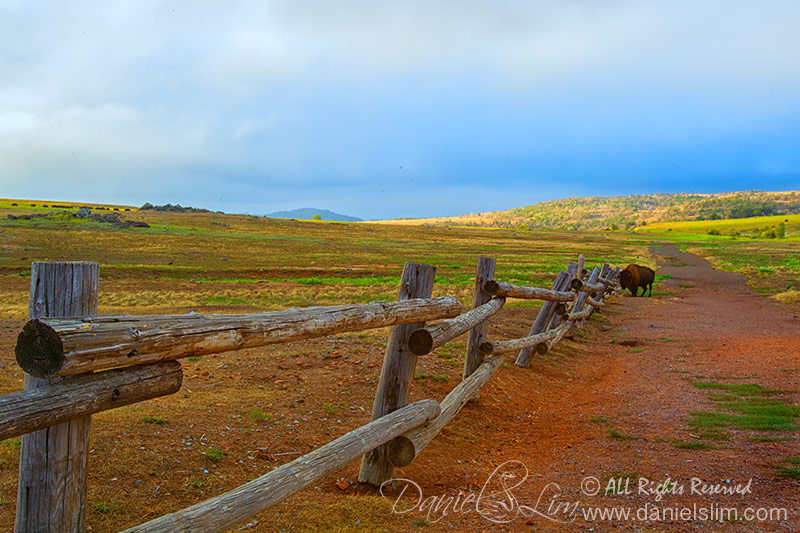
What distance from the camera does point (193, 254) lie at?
35.3 meters

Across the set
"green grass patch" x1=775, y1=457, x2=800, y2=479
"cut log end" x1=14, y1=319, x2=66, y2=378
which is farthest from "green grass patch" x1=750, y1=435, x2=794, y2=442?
"cut log end" x1=14, y1=319, x2=66, y2=378

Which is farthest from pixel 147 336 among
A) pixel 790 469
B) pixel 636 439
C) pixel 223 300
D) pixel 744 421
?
pixel 223 300

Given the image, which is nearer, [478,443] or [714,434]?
[714,434]

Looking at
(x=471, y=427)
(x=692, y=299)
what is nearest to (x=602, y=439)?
(x=471, y=427)

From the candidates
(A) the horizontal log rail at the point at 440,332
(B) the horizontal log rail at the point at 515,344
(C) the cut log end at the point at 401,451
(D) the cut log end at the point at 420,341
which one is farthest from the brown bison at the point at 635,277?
(C) the cut log end at the point at 401,451

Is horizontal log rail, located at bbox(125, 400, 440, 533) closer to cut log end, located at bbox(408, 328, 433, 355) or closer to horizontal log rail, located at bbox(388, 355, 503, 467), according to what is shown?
horizontal log rail, located at bbox(388, 355, 503, 467)

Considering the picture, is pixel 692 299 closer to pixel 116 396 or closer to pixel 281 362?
pixel 281 362

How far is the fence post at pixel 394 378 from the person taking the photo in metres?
4.27

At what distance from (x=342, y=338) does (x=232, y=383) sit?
9.44ft

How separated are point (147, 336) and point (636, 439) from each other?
4.87 m

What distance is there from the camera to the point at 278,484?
9.46 ft

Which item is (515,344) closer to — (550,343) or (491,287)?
(491,287)

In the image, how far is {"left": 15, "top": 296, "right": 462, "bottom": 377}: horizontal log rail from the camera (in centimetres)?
194

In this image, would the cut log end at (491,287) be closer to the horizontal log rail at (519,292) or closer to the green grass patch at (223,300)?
the horizontal log rail at (519,292)
